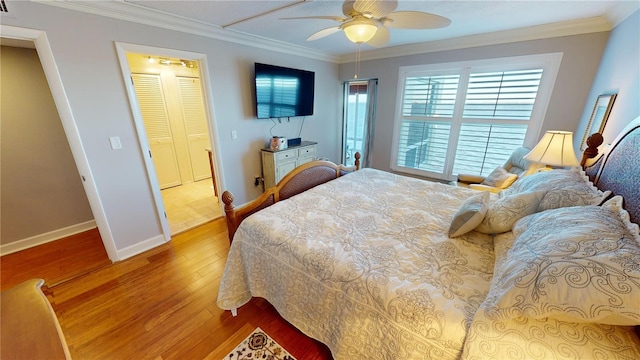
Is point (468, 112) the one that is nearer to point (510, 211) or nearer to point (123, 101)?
point (510, 211)

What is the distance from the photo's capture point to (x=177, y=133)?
4.28 metres

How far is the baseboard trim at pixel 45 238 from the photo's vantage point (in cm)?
245

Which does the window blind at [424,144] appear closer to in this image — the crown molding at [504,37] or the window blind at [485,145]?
the window blind at [485,145]

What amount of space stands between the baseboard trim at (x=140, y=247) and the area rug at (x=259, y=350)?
172 cm

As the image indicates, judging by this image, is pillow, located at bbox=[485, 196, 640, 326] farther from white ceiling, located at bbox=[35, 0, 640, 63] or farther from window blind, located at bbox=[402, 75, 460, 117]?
window blind, located at bbox=[402, 75, 460, 117]

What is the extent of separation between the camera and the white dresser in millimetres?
3375

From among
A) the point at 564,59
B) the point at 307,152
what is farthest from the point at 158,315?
the point at 564,59

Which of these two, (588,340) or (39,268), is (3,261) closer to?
(39,268)

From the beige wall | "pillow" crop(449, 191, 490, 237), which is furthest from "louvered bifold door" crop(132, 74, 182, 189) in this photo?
"pillow" crop(449, 191, 490, 237)

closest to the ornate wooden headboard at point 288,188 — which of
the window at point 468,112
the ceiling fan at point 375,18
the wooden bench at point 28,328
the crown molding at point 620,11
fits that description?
the wooden bench at point 28,328

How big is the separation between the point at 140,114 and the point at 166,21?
0.95 m

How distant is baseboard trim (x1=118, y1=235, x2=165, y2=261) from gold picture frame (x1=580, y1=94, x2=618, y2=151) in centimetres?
441

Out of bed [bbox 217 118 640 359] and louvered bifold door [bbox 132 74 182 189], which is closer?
bed [bbox 217 118 640 359]

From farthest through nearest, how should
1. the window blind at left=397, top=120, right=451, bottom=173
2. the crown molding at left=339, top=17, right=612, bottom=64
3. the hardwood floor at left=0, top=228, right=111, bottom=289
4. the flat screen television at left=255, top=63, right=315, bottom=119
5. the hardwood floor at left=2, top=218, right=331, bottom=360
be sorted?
the window blind at left=397, top=120, right=451, bottom=173 → the flat screen television at left=255, top=63, right=315, bottom=119 → the crown molding at left=339, top=17, right=612, bottom=64 → the hardwood floor at left=0, top=228, right=111, bottom=289 → the hardwood floor at left=2, top=218, right=331, bottom=360
